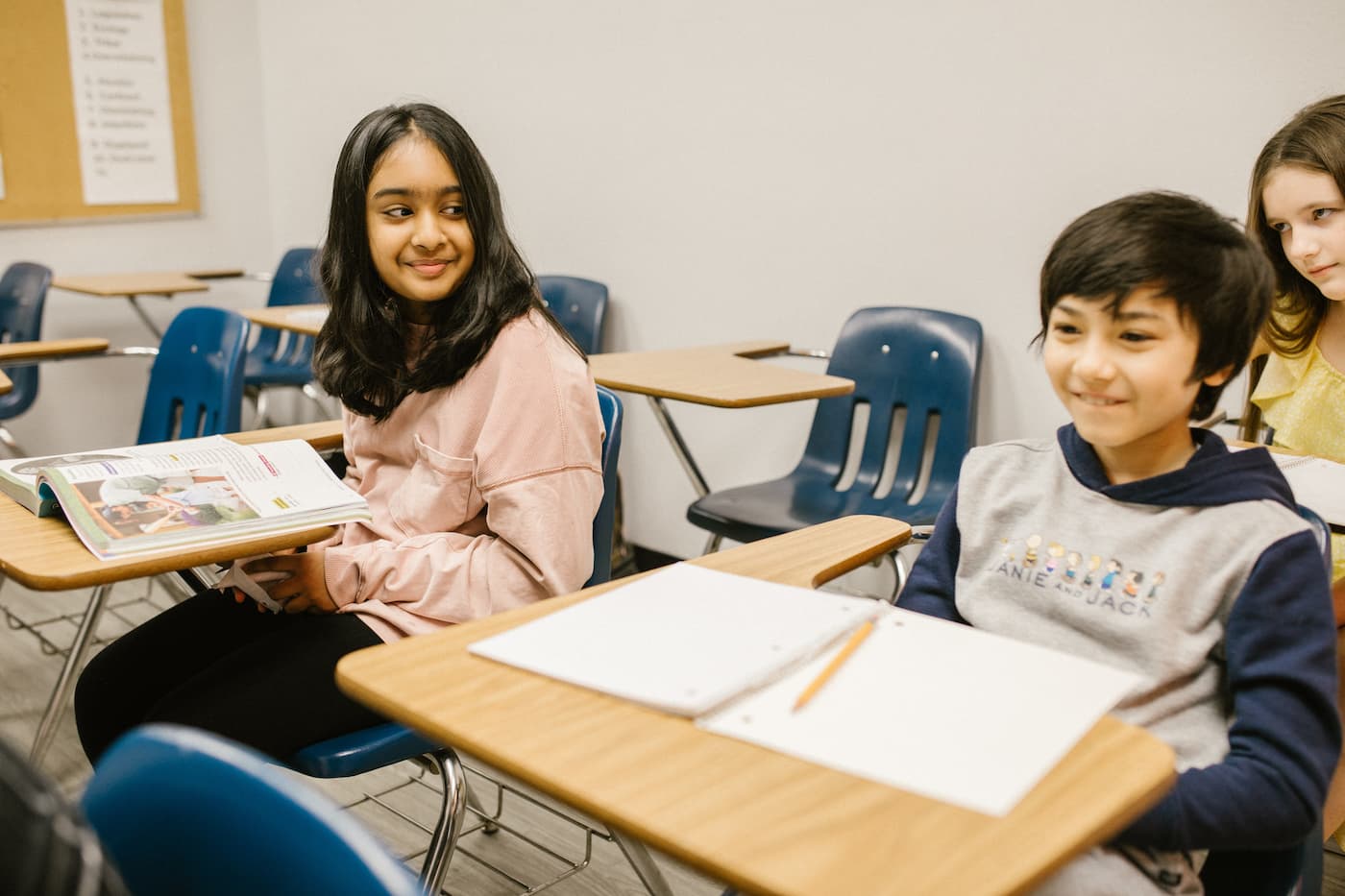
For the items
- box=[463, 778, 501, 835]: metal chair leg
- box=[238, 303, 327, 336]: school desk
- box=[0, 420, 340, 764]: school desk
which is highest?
box=[0, 420, 340, 764]: school desk

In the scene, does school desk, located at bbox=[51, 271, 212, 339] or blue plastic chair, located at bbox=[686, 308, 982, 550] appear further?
school desk, located at bbox=[51, 271, 212, 339]

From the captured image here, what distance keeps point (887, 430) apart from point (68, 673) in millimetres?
1744

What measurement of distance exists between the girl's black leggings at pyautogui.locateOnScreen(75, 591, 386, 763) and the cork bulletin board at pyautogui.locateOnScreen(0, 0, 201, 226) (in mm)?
3226

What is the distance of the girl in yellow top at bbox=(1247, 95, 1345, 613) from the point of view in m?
1.64

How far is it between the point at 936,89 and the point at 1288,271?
115cm

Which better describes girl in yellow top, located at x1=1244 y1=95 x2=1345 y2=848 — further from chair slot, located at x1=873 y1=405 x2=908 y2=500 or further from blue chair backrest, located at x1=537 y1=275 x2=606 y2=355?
blue chair backrest, located at x1=537 y1=275 x2=606 y2=355

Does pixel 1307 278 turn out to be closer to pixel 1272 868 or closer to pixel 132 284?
pixel 1272 868

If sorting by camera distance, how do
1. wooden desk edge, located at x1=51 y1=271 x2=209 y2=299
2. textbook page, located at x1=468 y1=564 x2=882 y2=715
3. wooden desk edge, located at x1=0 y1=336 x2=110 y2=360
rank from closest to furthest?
textbook page, located at x1=468 y1=564 x2=882 y2=715, wooden desk edge, located at x1=0 y1=336 x2=110 y2=360, wooden desk edge, located at x1=51 y1=271 x2=209 y2=299

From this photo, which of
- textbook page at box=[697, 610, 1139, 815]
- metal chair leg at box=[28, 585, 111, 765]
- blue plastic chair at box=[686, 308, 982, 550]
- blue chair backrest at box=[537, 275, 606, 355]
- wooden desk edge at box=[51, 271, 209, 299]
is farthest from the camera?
wooden desk edge at box=[51, 271, 209, 299]

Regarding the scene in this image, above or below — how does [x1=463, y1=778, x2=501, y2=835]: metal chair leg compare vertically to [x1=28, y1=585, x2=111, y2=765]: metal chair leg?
below

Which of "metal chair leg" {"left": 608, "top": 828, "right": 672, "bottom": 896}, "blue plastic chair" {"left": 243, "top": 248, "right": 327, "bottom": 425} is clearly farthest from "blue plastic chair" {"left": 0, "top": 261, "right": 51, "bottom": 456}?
"metal chair leg" {"left": 608, "top": 828, "right": 672, "bottom": 896}

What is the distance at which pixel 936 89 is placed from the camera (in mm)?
2727

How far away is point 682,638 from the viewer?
3.19 ft

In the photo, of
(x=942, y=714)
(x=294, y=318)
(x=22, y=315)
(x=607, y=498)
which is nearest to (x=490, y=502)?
(x=607, y=498)
